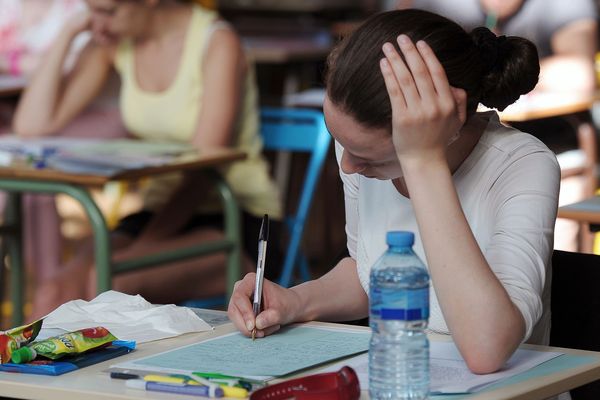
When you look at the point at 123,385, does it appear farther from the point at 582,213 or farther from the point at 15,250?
the point at 15,250

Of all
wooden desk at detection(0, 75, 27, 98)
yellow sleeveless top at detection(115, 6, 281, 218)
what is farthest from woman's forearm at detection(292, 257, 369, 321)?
wooden desk at detection(0, 75, 27, 98)

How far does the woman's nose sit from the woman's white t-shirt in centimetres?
19

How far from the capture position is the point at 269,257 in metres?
3.41

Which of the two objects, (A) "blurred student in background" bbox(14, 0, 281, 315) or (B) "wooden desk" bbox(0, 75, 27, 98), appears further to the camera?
(B) "wooden desk" bbox(0, 75, 27, 98)

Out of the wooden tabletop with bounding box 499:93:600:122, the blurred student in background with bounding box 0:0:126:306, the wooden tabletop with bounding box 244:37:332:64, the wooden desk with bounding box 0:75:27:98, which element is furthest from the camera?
the wooden tabletop with bounding box 244:37:332:64

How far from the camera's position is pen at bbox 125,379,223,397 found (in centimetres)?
135

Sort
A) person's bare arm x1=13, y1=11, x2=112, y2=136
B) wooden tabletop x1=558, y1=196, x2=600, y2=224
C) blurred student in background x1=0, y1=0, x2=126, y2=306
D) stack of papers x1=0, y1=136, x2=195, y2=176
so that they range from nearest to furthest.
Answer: wooden tabletop x1=558, y1=196, x2=600, y2=224, stack of papers x1=0, y1=136, x2=195, y2=176, person's bare arm x1=13, y1=11, x2=112, y2=136, blurred student in background x1=0, y1=0, x2=126, y2=306

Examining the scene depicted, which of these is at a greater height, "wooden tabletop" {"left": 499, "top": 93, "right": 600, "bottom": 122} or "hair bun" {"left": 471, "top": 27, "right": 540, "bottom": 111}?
"hair bun" {"left": 471, "top": 27, "right": 540, "bottom": 111}

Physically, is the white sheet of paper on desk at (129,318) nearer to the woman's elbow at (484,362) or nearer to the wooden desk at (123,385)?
the wooden desk at (123,385)

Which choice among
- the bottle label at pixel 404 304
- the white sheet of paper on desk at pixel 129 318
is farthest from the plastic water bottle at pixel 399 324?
the white sheet of paper on desk at pixel 129 318

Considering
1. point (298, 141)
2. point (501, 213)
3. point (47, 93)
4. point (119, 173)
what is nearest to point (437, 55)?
point (501, 213)

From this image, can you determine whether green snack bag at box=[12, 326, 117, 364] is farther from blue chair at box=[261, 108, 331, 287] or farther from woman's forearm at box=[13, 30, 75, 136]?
woman's forearm at box=[13, 30, 75, 136]

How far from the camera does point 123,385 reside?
141 centimetres

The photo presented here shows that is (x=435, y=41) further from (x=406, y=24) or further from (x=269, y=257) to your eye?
(x=269, y=257)
